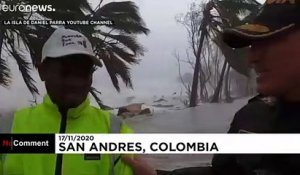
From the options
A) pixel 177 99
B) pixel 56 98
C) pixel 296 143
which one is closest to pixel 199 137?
pixel 177 99

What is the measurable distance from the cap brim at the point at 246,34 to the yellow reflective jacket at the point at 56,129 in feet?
2.15

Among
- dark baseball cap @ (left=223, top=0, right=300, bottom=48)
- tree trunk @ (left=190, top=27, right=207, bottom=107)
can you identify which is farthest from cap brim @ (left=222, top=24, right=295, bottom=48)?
tree trunk @ (left=190, top=27, right=207, bottom=107)

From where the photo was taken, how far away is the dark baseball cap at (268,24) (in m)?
3.56

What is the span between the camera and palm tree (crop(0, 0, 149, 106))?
140 inches

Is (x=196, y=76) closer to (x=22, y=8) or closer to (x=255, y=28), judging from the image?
(x=255, y=28)

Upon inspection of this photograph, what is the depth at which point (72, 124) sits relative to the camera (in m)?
3.64

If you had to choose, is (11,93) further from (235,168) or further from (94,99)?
(235,168)

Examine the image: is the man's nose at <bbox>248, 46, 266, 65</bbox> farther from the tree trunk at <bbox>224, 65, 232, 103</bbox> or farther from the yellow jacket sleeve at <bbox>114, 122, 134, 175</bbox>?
the yellow jacket sleeve at <bbox>114, 122, 134, 175</bbox>

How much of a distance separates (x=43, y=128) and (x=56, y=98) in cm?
16

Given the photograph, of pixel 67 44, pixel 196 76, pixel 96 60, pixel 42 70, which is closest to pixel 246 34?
pixel 196 76

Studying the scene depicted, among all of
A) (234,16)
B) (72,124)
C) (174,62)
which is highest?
(234,16)

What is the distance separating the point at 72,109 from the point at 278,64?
3.36 ft

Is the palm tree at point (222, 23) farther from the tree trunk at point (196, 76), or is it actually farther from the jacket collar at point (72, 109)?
the jacket collar at point (72, 109)

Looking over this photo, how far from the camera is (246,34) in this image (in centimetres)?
359
